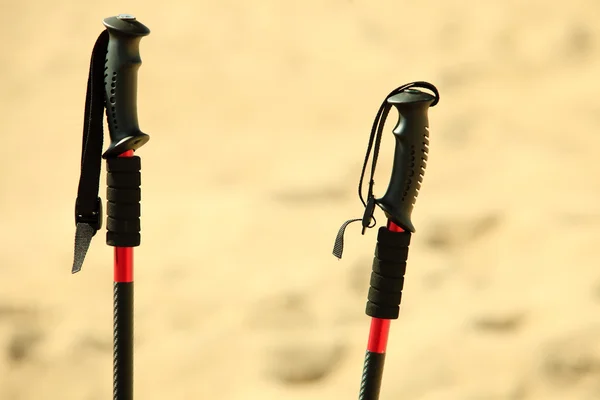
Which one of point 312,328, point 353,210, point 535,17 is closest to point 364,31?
point 535,17

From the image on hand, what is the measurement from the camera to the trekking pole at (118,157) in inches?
52.0

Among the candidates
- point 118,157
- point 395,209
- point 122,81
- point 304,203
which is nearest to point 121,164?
point 118,157

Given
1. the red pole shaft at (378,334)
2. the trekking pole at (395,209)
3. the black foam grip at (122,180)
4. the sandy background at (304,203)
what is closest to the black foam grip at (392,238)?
the trekking pole at (395,209)

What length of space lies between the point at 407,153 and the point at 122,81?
395 mm

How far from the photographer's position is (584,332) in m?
1.92

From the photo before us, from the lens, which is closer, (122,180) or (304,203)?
(122,180)

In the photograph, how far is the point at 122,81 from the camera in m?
1.33

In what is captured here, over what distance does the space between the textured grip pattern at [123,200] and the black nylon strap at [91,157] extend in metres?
0.03

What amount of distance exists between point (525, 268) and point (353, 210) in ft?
1.66

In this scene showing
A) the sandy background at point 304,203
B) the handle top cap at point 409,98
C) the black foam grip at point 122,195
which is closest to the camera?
the handle top cap at point 409,98

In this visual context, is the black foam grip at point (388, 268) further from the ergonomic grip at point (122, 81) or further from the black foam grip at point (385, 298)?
the ergonomic grip at point (122, 81)

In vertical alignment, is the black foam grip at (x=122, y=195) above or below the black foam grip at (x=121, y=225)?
above

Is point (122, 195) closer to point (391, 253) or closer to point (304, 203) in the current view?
point (391, 253)

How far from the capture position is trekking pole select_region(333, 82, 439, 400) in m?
1.26
